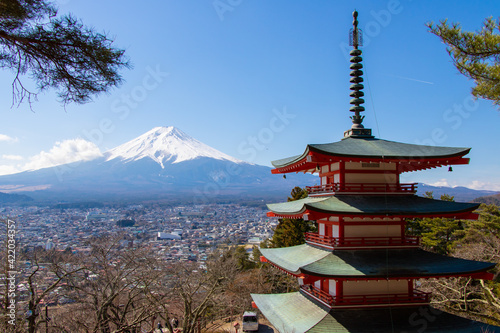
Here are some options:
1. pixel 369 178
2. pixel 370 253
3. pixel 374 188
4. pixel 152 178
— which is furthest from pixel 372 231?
pixel 152 178

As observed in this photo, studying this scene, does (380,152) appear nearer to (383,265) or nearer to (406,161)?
(406,161)

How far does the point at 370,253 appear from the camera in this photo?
9.40 metres

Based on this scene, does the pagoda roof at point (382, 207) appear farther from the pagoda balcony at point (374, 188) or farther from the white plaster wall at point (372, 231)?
the white plaster wall at point (372, 231)

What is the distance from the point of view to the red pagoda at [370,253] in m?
8.54

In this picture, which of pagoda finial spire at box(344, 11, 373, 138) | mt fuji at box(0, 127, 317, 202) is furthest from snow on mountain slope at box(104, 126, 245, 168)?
pagoda finial spire at box(344, 11, 373, 138)

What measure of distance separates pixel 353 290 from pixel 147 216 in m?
89.4

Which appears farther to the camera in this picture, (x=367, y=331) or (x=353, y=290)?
(x=353, y=290)

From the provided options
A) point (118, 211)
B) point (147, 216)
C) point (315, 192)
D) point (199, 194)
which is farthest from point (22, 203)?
point (315, 192)

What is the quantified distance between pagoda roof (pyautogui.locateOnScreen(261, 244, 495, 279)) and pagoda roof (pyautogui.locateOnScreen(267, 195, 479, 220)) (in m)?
1.25

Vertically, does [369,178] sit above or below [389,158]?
below

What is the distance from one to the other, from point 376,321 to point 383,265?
1.40 m

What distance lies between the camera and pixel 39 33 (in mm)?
5496

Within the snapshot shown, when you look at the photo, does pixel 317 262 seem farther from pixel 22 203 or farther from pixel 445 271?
pixel 22 203

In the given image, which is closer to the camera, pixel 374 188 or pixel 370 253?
pixel 370 253
